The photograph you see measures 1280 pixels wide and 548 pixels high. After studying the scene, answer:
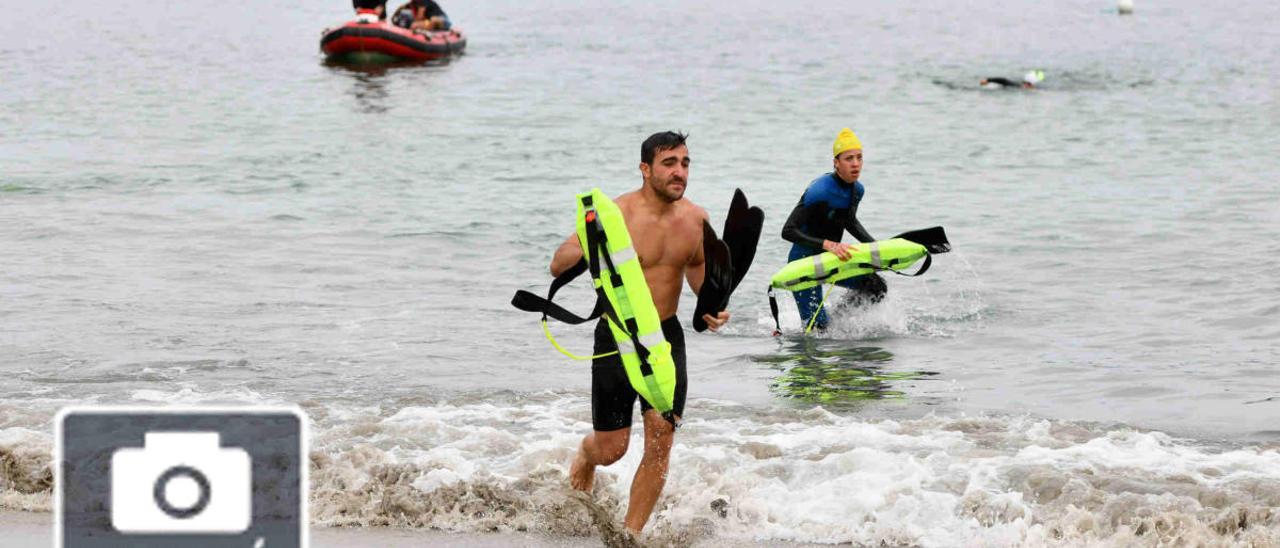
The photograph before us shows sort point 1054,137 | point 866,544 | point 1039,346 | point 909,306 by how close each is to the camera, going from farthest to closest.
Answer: point 1054,137
point 909,306
point 1039,346
point 866,544

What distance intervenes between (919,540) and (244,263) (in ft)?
31.7

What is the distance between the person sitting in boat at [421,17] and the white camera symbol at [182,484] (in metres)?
35.6

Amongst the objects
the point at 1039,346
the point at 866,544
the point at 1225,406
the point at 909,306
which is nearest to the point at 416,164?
the point at 909,306

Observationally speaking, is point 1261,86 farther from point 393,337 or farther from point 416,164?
point 393,337

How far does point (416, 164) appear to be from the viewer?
78.3 feet

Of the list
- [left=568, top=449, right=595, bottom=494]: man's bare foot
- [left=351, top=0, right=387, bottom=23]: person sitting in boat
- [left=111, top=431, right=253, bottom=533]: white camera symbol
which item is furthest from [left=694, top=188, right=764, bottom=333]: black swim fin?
[left=351, top=0, right=387, bottom=23]: person sitting in boat

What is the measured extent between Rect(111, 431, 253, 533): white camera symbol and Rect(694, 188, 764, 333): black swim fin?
10.4 ft

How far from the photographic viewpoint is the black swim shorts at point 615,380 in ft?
21.5

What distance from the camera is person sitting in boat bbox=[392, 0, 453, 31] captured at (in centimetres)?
3856

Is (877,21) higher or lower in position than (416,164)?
higher
